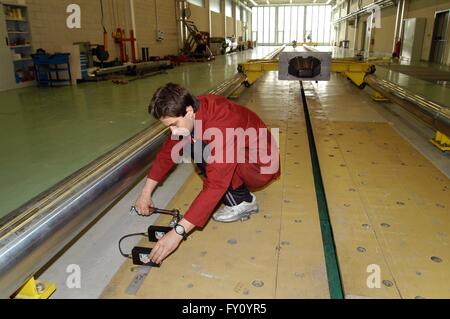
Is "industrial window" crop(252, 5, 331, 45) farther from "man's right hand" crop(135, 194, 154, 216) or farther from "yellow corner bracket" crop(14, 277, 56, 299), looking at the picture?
"yellow corner bracket" crop(14, 277, 56, 299)

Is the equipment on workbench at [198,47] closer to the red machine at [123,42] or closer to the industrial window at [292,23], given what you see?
the red machine at [123,42]

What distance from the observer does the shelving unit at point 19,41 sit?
6.20 meters

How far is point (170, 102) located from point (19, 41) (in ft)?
21.7

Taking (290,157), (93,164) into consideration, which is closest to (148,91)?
(290,157)

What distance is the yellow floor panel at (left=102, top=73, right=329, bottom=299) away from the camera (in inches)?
49.6

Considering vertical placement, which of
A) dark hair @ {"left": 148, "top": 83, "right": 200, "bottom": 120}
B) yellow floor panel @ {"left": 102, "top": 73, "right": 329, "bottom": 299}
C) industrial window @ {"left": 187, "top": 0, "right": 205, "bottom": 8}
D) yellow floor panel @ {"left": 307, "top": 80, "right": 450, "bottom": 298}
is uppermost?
industrial window @ {"left": 187, "top": 0, "right": 205, "bottom": 8}

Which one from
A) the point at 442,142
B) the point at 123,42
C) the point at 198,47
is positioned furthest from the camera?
the point at 198,47

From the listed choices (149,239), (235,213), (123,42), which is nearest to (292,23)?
(123,42)

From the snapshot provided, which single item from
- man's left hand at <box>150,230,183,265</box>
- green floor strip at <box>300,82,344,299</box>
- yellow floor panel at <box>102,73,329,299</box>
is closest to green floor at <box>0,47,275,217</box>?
yellow floor panel at <box>102,73,329,299</box>

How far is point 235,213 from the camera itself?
5.71 ft

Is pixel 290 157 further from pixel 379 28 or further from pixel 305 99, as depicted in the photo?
pixel 379 28

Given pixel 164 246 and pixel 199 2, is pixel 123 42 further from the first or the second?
pixel 164 246

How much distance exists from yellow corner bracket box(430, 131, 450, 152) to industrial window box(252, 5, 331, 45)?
29562 mm

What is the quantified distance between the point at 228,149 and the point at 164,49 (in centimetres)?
1206
